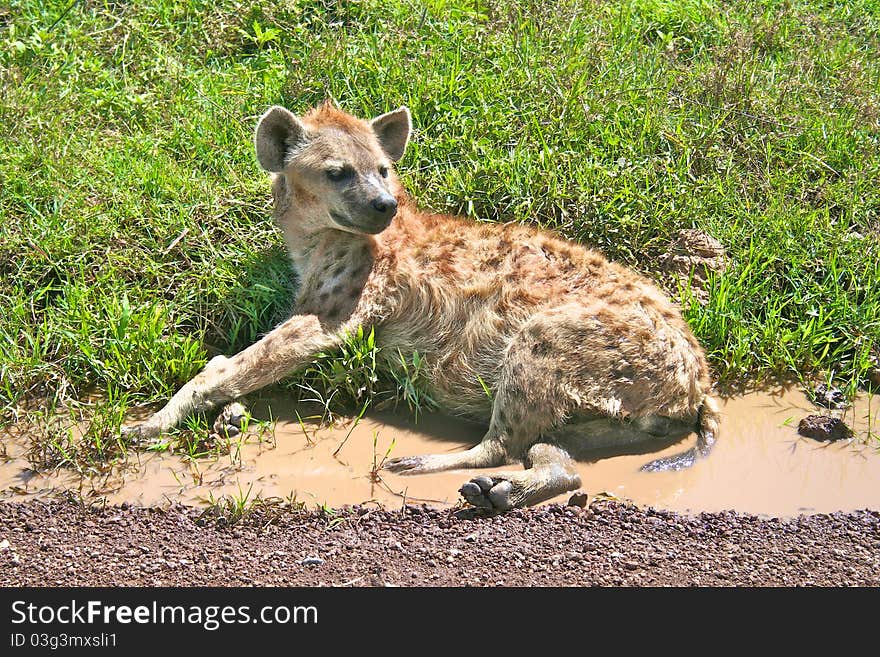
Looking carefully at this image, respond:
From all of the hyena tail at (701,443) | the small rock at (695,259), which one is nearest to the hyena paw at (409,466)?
the hyena tail at (701,443)

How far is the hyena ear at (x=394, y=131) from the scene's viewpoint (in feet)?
16.6

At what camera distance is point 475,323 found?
459cm

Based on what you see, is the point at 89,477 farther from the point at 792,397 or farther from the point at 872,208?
the point at 872,208

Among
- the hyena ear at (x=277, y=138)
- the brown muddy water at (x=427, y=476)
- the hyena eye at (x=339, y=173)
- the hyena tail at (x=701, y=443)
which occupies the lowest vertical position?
Result: the brown muddy water at (x=427, y=476)

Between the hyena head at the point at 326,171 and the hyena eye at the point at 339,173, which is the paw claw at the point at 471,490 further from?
the hyena eye at the point at 339,173

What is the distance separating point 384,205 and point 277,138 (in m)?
0.64

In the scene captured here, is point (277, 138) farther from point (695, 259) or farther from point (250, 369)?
point (695, 259)

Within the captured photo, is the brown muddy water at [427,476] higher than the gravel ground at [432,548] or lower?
higher

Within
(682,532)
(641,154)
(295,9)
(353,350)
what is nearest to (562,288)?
(353,350)

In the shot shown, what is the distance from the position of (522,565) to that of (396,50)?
3.68 m

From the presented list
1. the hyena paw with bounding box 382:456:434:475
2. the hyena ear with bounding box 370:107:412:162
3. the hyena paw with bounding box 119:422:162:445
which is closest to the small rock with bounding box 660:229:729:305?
the hyena ear with bounding box 370:107:412:162

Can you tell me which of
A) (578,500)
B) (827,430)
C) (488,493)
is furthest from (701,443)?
(488,493)

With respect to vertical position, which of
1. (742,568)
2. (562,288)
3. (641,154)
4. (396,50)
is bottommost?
(742,568)

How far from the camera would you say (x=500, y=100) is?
6.01 metres
